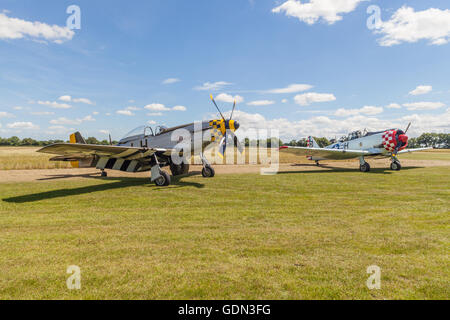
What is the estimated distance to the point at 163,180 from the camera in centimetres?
1020

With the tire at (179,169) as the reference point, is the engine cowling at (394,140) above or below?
above

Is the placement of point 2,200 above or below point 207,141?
below

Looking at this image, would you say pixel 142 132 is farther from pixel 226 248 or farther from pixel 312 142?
pixel 312 142

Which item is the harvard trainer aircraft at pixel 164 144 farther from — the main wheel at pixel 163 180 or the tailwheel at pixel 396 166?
the tailwheel at pixel 396 166

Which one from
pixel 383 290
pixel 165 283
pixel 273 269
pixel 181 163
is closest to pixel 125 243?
pixel 165 283

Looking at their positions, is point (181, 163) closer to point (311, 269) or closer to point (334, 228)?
point (334, 228)

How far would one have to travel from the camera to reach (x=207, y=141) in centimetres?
1154

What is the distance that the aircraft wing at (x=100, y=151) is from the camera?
7.79 meters

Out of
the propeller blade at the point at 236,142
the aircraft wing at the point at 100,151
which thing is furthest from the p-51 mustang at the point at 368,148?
the aircraft wing at the point at 100,151

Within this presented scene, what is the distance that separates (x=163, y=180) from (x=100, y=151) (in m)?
2.86

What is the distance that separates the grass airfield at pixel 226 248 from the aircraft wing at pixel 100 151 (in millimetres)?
1907

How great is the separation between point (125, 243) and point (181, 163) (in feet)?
30.9

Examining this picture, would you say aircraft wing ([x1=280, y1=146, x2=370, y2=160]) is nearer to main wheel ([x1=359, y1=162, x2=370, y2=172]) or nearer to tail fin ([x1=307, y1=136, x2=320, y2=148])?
main wheel ([x1=359, y1=162, x2=370, y2=172])

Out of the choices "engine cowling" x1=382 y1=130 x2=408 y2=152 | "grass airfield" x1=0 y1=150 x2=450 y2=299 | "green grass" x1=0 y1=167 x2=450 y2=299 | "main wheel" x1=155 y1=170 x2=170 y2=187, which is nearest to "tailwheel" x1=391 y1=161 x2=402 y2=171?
"engine cowling" x1=382 y1=130 x2=408 y2=152
